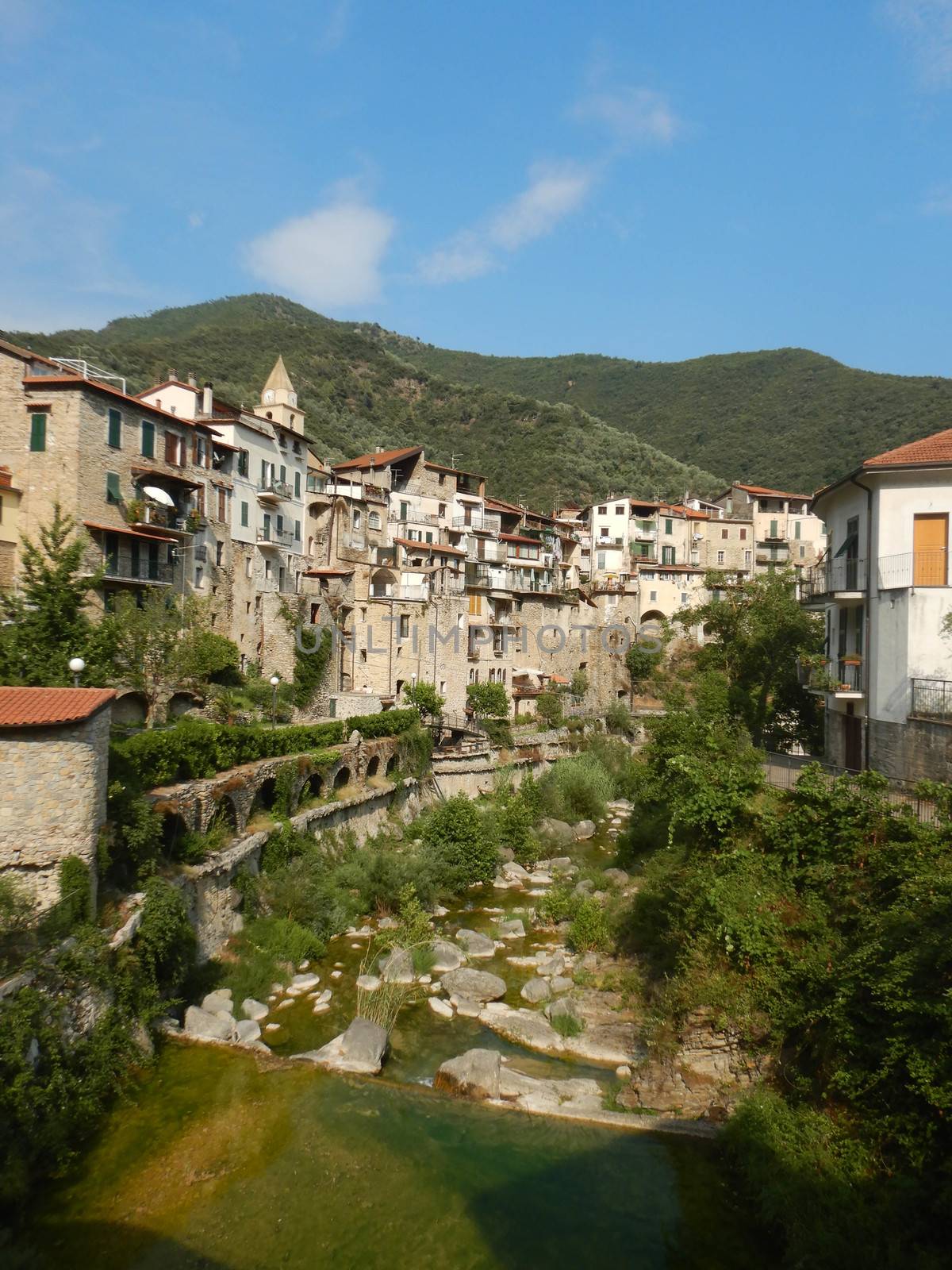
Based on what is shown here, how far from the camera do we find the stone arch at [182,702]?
31266mm

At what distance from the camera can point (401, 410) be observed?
104375mm

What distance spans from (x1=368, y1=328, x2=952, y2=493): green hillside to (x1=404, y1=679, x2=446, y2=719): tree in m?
63.1

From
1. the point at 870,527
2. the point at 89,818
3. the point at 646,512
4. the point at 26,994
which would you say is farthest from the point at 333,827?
the point at 646,512

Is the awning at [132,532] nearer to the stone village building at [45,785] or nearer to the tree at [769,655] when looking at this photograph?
the stone village building at [45,785]

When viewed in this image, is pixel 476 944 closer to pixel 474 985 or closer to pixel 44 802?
pixel 474 985

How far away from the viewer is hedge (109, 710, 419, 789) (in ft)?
62.1

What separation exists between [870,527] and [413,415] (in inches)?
3606

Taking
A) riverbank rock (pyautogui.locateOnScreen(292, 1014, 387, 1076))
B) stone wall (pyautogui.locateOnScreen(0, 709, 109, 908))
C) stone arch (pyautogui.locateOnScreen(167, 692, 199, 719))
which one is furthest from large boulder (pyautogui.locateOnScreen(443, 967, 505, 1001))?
stone arch (pyautogui.locateOnScreen(167, 692, 199, 719))

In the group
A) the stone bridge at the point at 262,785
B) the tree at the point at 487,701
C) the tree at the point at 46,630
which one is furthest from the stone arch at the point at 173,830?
the tree at the point at 487,701

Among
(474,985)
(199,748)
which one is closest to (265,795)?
(199,748)

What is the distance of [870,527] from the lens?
19.1 meters

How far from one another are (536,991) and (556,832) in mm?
14335

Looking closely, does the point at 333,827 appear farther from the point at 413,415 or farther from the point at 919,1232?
the point at 413,415

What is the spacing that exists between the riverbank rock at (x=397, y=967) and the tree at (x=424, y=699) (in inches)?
745
